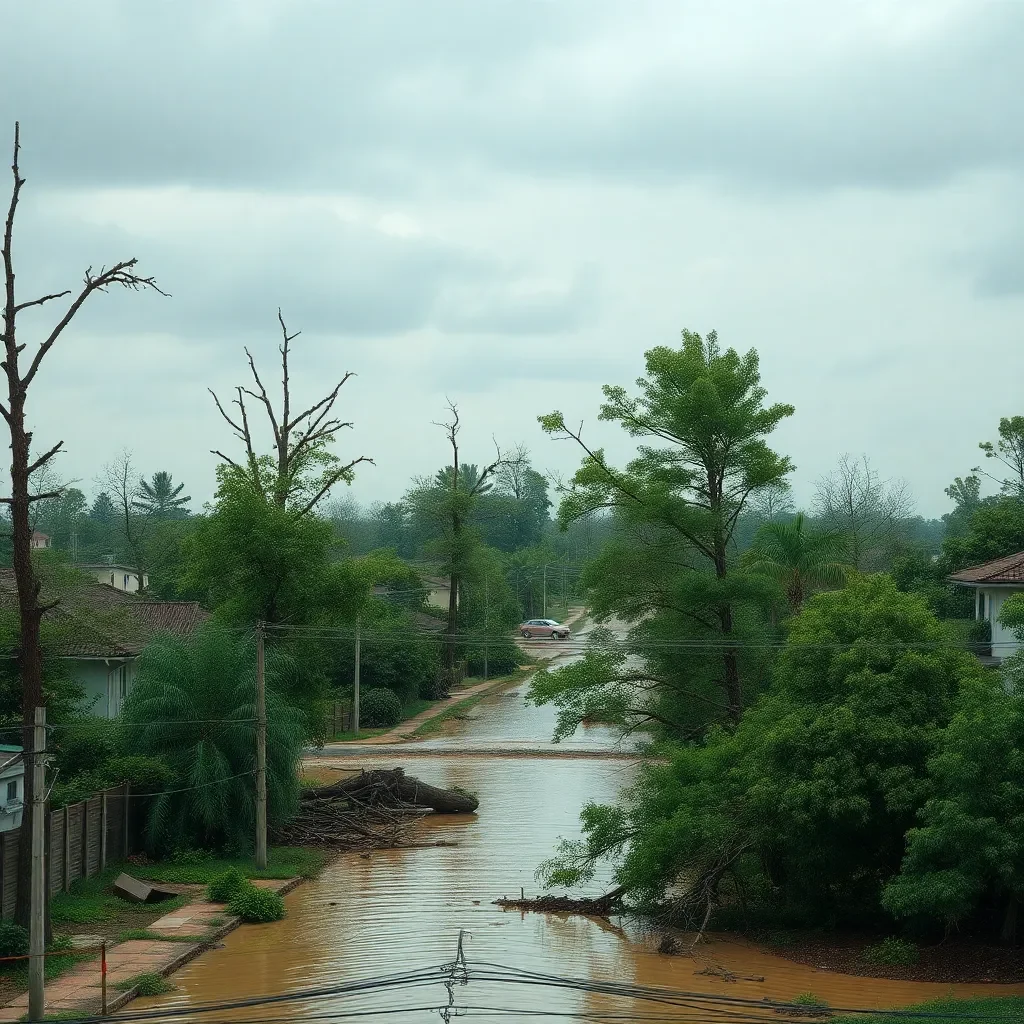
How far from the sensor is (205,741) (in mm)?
30781

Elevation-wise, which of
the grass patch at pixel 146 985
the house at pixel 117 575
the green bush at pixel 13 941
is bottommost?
the grass patch at pixel 146 985

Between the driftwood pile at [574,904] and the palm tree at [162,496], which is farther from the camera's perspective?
the palm tree at [162,496]

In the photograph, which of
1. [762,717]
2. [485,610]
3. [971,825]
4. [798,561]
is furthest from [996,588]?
[485,610]

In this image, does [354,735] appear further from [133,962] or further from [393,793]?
[133,962]

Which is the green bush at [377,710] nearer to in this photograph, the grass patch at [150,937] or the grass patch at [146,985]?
the grass patch at [150,937]

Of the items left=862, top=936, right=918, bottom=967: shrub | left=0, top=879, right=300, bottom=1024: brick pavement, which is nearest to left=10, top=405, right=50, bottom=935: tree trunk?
left=0, top=879, right=300, bottom=1024: brick pavement

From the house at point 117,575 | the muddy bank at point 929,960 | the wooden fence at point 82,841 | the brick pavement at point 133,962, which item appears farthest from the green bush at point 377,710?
the muddy bank at point 929,960

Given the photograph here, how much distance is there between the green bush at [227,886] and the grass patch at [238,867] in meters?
0.78

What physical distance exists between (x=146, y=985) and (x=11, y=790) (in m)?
6.55

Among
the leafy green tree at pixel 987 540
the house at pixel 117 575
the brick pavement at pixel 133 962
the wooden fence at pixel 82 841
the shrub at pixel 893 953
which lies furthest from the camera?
the house at pixel 117 575

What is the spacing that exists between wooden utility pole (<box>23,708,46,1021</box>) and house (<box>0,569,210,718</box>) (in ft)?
30.1

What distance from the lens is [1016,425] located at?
6406 cm

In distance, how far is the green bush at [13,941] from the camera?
68.1 feet

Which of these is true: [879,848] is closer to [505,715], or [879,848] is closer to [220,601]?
[220,601]
